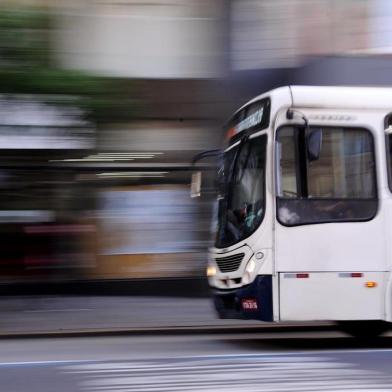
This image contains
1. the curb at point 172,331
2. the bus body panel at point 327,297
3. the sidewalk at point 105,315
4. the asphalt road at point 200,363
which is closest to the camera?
the asphalt road at point 200,363

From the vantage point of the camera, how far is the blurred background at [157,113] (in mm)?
13398

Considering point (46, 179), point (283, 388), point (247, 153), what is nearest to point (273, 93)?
point (247, 153)

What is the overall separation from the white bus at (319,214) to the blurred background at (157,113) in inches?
200

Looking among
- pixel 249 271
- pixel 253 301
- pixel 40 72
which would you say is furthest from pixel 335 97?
pixel 40 72

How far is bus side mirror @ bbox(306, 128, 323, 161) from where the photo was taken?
7930mm

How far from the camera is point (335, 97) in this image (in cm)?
839

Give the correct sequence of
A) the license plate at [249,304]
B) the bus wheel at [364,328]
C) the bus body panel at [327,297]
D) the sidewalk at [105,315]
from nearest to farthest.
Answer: the bus body panel at [327,297], the license plate at [249,304], the bus wheel at [364,328], the sidewalk at [105,315]

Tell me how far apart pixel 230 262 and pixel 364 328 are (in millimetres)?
2246

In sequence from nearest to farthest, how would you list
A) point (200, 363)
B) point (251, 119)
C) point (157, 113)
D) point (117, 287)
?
point (200, 363), point (251, 119), point (117, 287), point (157, 113)

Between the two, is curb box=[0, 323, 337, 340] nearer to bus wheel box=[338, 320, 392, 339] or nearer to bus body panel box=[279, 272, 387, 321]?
bus wheel box=[338, 320, 392, 339]

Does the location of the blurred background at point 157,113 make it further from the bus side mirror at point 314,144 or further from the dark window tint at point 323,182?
the bus side mirror at point 314,144

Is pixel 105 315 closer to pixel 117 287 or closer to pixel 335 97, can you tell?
pixel 117 287

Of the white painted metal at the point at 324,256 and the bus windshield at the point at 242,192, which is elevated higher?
the bus windshield at the point at 242,192

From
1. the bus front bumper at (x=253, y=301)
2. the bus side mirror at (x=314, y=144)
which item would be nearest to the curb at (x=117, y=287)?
the bus front bumper at (x=253, y=301)
